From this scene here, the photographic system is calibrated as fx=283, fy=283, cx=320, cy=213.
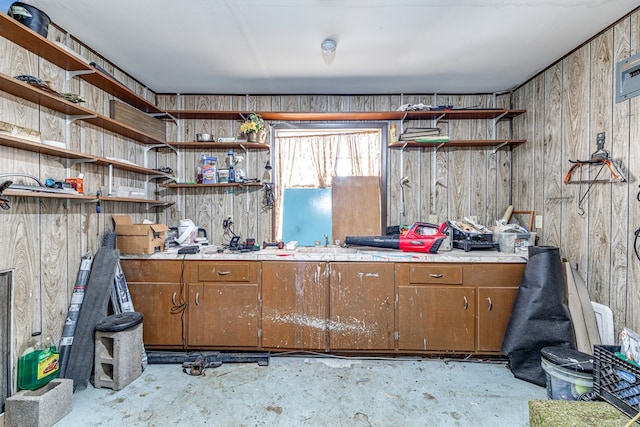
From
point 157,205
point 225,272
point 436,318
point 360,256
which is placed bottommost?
point 436,318

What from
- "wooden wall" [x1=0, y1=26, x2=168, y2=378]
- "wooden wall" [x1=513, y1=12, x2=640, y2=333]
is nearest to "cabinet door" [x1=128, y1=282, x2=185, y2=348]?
"wooden wall" [x1=0, y1=26, x2=168, y2=378]

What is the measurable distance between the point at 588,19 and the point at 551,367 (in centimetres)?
227

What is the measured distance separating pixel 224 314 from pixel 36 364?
114 centimetres

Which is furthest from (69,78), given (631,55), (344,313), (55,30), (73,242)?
(631,55)

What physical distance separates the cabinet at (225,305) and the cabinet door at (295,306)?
0.32ft

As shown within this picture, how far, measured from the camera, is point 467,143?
2912mm

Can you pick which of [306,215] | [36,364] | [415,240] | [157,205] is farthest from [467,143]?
[36,364]

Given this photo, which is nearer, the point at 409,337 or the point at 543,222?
the point at 409,337

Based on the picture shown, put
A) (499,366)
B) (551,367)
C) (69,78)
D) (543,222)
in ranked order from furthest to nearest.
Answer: (543,222), (499,366), (69,78), (551,367)

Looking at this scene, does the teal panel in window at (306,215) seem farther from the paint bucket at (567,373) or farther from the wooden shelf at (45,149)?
the paint bucket at (567,373)

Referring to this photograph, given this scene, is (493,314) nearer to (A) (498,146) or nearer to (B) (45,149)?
(A) (498,146)

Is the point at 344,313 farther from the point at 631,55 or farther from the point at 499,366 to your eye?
the point at 631,55

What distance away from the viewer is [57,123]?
2.00 metres

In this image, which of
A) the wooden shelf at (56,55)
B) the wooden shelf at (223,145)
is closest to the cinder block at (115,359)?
the wooden shelf at (223,145)
